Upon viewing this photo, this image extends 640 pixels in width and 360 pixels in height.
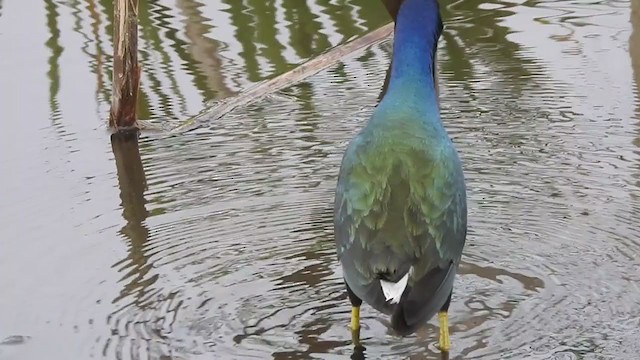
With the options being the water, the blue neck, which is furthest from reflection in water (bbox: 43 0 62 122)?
the blue neck

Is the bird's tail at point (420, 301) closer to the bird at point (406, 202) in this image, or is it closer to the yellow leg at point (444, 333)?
the bird at point (406, 202)

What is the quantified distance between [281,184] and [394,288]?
184 centimetres

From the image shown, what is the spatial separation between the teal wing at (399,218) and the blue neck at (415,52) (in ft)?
1.00

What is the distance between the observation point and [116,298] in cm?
491

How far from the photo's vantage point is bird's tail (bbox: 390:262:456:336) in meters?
4.08

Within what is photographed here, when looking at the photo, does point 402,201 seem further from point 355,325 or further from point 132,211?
point 132,211

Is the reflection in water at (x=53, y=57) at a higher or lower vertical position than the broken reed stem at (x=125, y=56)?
lower

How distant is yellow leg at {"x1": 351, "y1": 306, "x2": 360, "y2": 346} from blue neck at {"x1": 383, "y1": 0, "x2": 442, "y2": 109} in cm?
81

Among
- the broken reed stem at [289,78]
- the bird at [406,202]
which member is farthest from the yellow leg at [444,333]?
the broken reed stem at [289,78]

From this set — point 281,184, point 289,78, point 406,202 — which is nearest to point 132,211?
point 281,184

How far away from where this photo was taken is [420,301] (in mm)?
4121

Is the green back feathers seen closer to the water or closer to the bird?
the bird

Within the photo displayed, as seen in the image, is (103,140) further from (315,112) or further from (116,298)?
(116,298)

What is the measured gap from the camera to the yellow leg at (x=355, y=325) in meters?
4.55
